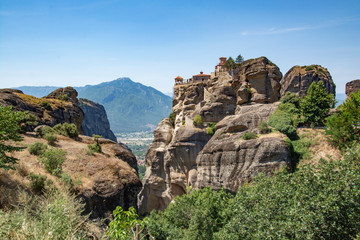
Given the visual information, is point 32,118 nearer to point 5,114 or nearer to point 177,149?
point 5,114

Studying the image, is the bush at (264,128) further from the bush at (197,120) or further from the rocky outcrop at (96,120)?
the rocky outcrop at (96,120)

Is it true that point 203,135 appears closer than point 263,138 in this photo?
No

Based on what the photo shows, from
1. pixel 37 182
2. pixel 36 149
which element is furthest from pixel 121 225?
pixel 36 149

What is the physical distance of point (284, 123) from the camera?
29609 mm

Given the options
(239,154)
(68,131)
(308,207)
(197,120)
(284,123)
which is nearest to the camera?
(308,207)

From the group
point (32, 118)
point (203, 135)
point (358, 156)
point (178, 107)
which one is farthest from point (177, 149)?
point (358, 156)

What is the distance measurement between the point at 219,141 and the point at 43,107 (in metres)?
22.0

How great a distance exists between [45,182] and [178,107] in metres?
43.3

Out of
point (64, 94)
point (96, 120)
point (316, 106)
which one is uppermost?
point (64, 94)

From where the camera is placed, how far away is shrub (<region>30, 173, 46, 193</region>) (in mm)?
16062

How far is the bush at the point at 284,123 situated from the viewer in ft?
94.4

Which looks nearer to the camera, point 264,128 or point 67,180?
point 67,180

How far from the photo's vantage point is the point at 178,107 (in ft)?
191

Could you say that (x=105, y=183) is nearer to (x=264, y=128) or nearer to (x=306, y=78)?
(x=264, y=128)
